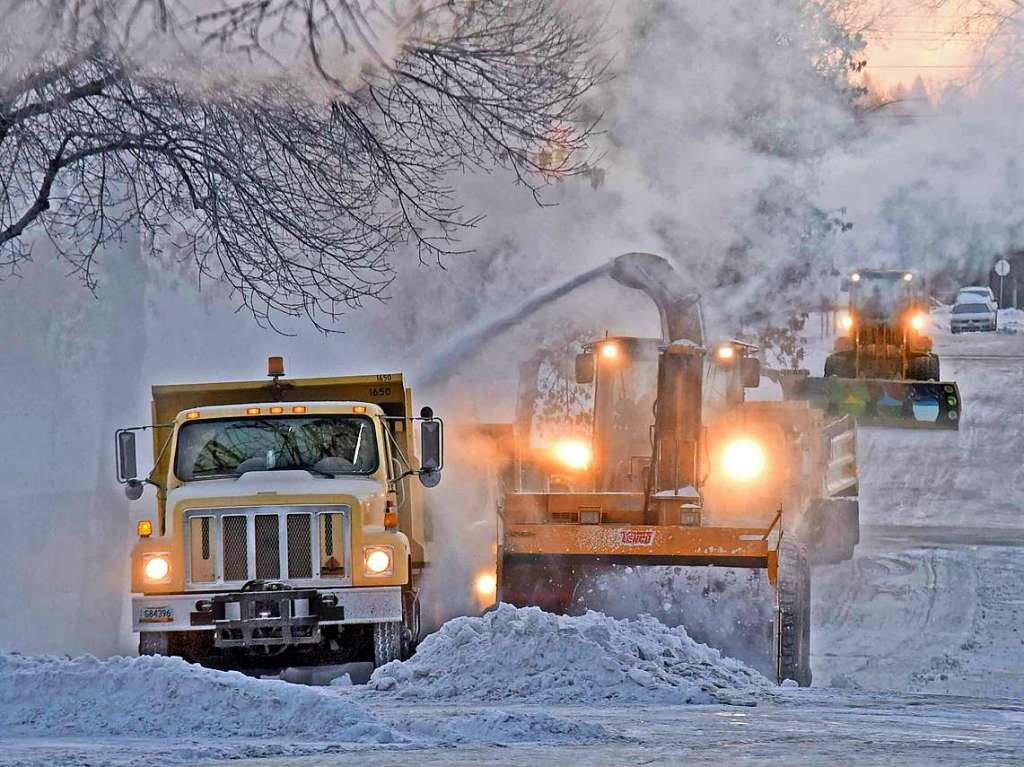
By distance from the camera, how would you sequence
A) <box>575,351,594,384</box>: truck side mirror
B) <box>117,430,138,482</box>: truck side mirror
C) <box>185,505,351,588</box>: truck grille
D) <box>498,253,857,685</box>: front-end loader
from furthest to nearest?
<box>575,351,594,384</box>: truck side mirror, <box>498,253,857,685</box>: front-end loader, <box>117,430,138,482</box>: truck side mirror, <box>185,505,351,588</box>: truck grille

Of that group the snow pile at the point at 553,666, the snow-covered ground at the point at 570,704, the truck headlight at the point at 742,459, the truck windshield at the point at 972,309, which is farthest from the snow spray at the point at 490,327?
the truck windshield at the point at 972,309

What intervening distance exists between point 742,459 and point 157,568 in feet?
21.6

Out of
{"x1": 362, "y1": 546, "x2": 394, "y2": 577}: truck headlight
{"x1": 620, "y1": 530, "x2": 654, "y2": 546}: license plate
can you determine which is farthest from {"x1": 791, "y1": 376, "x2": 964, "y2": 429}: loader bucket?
{"x1": 362, "y1": 546, "x2": 394, "y2": 577}: truck headlight

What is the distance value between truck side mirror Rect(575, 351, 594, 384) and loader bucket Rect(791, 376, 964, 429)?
13.2 metres

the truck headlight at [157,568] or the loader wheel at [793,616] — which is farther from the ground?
the truck headlight at [157,568]

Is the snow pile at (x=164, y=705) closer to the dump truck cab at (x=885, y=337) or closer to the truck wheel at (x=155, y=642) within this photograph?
the truck wheel at (x=155, y=642)

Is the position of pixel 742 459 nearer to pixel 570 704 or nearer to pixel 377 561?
pixel 377 561

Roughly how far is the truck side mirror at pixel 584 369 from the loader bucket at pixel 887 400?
13.2 m

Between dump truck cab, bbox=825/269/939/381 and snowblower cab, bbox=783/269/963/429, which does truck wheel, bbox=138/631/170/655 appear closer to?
snowblower cab, bbox=783/269/963/429

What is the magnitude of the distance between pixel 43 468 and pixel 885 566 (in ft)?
35.2

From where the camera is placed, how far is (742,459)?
56.9 feet

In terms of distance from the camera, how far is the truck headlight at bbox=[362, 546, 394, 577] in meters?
12.8

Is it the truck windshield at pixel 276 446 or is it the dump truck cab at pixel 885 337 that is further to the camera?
the dump truck cab at pixel 885 337

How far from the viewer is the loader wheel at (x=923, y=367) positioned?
33844mm
